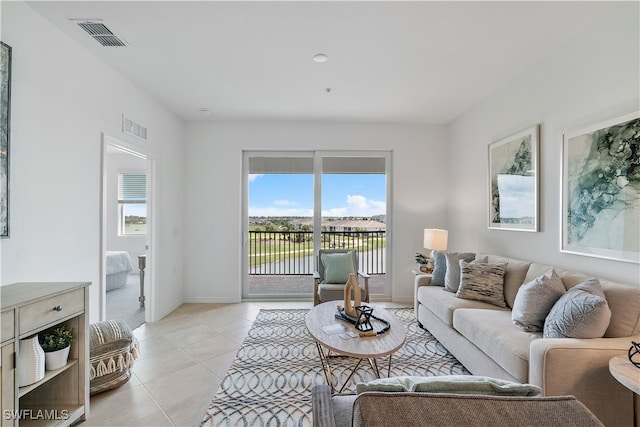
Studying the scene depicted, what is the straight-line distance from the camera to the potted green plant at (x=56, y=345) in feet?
5.54

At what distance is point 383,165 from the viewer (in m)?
4.57

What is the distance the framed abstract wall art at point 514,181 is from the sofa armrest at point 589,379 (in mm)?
1378

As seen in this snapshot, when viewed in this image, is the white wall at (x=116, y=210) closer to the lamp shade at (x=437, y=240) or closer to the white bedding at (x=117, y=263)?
the white bedding at (x=117, y=263)


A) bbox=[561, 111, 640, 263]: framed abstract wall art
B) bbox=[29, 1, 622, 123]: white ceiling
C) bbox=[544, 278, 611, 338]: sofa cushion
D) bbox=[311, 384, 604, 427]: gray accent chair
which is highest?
bbox=[29, 1, 622, 123]: white ceiling

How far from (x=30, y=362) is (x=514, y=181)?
4065 millimetres

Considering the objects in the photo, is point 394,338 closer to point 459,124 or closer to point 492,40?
point 492,40

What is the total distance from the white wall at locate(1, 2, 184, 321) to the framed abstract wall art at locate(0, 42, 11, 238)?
0.16ft

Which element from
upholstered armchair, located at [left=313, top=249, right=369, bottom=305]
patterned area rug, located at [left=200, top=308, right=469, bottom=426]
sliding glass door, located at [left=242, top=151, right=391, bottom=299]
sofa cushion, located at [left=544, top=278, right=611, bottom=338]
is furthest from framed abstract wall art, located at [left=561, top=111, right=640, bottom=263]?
sliding glass door, located at [left=242, top=151, right=391, bottom=299]

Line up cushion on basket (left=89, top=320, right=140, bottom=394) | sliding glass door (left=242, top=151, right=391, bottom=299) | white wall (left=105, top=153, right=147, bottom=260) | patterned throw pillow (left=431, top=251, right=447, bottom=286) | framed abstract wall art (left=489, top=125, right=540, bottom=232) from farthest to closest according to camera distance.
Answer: white wall (left=105, top=153, right=147, bottom=260)
sliding glass door (left=242, top=151, right=391, bottom=299)
patterned throw pillow (left=431, top=251, right=447, bottom=286)
framed abstract wall art (left=489, top=125, right=540, bottom=232)
cushion on basket (left=89, top=320, right=140, bottom=394)

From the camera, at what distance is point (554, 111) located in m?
2.49

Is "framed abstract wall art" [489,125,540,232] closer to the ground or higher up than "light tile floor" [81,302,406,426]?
higher up

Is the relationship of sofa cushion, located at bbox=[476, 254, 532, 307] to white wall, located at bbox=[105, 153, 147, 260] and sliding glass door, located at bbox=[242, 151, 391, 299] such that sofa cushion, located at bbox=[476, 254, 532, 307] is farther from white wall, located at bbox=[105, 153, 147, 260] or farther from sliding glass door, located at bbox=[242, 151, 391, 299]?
white wall, located at bbox=[105, 153, 147, 260]

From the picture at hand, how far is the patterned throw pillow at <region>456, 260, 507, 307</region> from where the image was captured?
2.63 metres

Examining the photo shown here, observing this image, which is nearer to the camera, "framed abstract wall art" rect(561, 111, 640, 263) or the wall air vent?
"framed abstract wall art" rect(561, 111, 640, 263)
